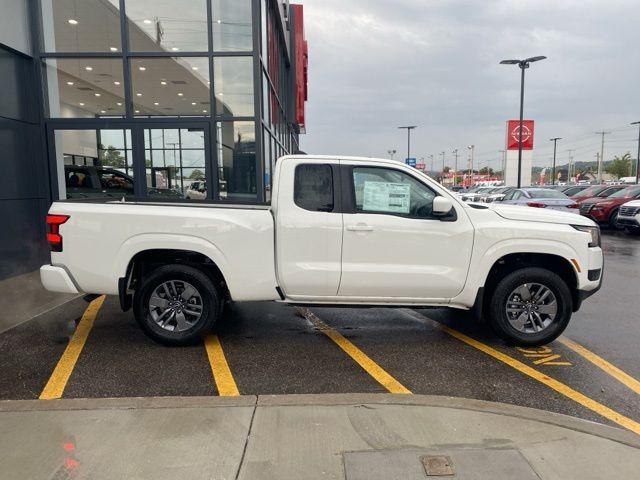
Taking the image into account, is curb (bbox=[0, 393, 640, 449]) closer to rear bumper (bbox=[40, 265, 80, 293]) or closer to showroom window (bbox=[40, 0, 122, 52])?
rear bumper (bbox=[40, 265, 80, 293])

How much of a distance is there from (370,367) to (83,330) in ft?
11.1

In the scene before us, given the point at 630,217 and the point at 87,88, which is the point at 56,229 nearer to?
the point at 87,88

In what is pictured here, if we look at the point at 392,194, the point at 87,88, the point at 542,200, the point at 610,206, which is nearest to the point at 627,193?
the point at 610,206

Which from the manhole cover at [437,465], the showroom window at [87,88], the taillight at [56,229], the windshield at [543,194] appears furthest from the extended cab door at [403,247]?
the windshield at [543,194]

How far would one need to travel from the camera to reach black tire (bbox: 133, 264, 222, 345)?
484cm

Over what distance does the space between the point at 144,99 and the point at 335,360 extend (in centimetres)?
768

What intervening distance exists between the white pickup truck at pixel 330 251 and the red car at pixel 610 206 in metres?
14.1

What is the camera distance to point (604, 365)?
15.1 ft

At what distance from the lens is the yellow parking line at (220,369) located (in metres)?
4.00

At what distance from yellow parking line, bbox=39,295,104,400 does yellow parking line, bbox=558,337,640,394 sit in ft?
15.5

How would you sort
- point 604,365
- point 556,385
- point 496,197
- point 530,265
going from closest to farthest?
point 556,385, point 604,365, point 530,265, point 496,197

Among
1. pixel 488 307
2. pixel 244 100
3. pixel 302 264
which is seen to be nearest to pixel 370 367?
pixel 302 264

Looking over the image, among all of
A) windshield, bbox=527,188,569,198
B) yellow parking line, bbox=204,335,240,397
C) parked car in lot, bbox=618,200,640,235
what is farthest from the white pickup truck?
windshield, bbox=527,188,569,198

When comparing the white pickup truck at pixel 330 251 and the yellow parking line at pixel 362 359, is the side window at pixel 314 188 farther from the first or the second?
the yellow parking line at pixel 362 359
